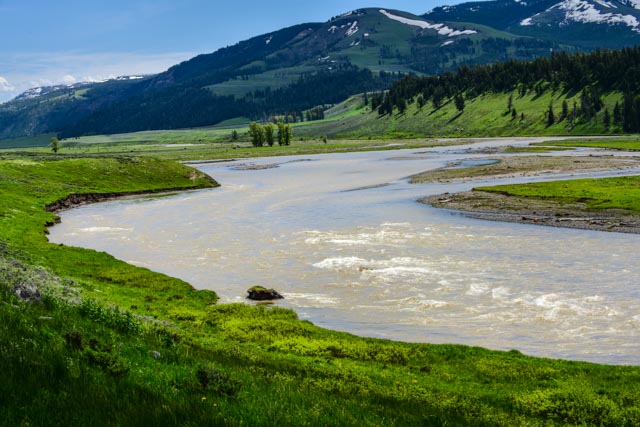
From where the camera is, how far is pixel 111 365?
12484 millimetres

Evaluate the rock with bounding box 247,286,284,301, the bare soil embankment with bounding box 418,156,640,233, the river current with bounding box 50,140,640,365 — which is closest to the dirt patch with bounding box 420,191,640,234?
the bare soil embankment with bounding box 418,156,640,233

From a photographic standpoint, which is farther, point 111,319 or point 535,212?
point 535,212

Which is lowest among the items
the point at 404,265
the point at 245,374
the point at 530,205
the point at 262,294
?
the point at 404,265

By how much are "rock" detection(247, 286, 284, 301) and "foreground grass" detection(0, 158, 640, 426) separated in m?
3.06

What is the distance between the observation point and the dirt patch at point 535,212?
200ft

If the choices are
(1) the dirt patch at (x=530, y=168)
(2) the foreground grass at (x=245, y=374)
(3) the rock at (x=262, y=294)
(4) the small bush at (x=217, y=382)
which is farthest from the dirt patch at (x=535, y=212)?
(4) the small bush at (x=217, y=382)

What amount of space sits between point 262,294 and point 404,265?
13.2 meters

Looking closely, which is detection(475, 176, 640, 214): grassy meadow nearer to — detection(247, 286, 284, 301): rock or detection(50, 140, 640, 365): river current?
detection(50, 140, 640, 365): river current

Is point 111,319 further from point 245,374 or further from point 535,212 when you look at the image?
point 535,212

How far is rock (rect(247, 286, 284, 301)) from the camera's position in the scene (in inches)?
1517

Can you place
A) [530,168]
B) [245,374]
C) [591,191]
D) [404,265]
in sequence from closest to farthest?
[245,374] → [404,265] → [591,191] → [530,168]

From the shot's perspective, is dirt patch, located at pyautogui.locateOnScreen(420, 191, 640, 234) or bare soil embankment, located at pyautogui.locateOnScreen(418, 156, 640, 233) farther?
bare soil embankment, located at pyautogui.locateOnScreen(418, 156, 640, 233)

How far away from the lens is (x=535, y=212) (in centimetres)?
6975

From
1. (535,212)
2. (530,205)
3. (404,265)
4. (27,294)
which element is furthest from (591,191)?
(27,294)
